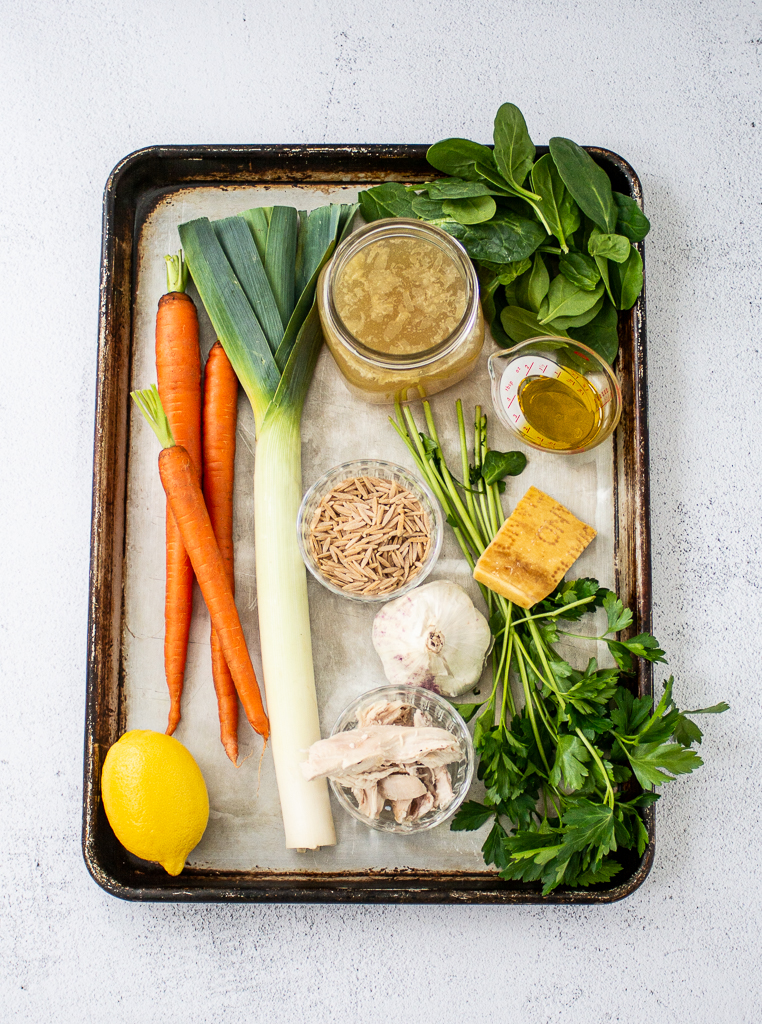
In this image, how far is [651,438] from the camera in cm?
160

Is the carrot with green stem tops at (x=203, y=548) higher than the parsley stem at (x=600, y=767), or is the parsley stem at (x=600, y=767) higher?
the carrot with green stem tops at (x=203, y=548)

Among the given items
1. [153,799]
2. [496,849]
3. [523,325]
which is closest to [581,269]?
[523,325]

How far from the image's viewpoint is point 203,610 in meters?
1.52

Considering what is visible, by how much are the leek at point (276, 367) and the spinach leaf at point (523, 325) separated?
37cm

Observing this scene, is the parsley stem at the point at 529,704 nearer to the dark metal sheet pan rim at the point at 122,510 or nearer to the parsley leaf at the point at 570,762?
the parsley leaf at the point at 570,762

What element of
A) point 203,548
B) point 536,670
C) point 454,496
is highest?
point 454,496

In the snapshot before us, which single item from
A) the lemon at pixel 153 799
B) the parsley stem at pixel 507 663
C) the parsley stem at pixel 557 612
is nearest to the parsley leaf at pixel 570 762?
the parsley stem at pixel 507 663

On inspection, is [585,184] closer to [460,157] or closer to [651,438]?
[460,157]

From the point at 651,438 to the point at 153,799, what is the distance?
120cm

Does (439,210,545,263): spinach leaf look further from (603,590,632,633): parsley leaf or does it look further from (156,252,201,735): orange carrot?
(603,590,632,633): parsley leaf

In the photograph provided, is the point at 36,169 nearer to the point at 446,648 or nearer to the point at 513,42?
the point at 513,42

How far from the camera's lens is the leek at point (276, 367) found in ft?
4.71

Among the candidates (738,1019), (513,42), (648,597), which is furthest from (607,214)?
(738,1019)

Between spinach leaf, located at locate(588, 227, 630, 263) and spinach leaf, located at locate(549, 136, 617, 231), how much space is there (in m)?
0.02
